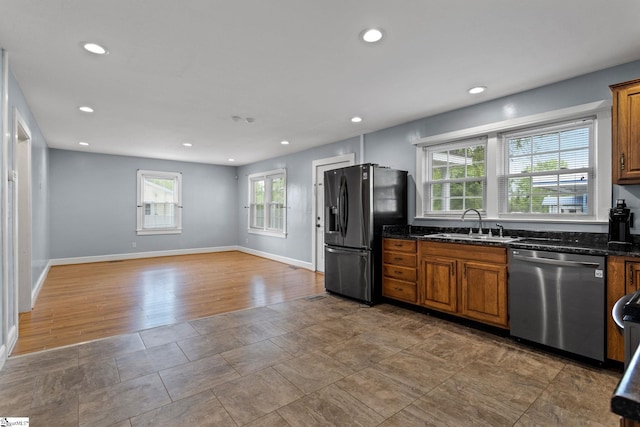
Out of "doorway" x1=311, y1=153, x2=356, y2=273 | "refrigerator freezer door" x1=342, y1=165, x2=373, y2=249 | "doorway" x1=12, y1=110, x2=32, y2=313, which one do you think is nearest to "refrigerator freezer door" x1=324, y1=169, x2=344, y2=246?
"refrigerator freezer door" x1=342, y1=165, x2=373, y2=249

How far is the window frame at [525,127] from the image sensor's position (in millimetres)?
2902

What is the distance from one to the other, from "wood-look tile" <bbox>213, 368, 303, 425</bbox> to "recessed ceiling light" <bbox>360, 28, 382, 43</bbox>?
2.55 m

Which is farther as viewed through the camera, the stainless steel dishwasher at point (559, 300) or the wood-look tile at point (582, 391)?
the stainless steel dishwasher at point (559, 300)

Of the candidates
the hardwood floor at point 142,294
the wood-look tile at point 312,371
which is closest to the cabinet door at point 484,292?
the wood-look tile at point 312,371

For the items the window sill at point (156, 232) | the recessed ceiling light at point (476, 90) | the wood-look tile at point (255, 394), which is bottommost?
the wood-look tile at point (255, 394)

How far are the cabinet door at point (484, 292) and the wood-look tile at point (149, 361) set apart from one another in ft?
8.79

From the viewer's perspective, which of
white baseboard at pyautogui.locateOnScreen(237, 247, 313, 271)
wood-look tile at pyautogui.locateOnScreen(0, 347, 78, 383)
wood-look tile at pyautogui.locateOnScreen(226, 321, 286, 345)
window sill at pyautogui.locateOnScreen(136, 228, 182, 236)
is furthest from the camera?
window sill at pyautogui.locateOnScreen(136, 228, 182, 236)

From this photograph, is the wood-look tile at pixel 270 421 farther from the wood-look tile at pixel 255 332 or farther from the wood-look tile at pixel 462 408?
the wood-look tile at pixel 255 332

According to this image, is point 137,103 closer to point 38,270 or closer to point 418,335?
point 38,270

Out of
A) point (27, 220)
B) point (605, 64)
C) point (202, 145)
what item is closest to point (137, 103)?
point (27, 220)

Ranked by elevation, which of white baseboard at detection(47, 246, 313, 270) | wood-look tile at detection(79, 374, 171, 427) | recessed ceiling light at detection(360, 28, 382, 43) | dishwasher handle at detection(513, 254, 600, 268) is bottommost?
wood-look tile at detection(79, 374, 171, 427)

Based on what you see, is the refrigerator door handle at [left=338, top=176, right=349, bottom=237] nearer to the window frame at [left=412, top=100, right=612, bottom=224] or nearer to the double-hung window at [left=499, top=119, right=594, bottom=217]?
the window frame at [left=412, top=100, right=612, bottom=224]

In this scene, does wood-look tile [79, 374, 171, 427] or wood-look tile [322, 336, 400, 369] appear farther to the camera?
wood-look tile [322, 336, 400, 369]

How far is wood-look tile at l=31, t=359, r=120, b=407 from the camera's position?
6.85ft
